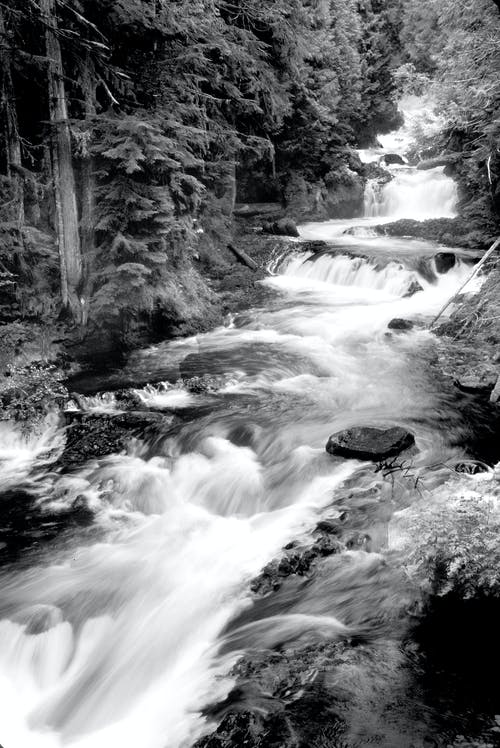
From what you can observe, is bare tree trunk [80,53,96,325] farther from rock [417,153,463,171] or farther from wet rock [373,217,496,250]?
rock [417,153,463,171]

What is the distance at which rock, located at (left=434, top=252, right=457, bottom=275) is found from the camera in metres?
14.2

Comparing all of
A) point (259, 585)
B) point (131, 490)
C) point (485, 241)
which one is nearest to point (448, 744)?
point (259, 585)

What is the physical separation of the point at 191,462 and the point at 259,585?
108 inches

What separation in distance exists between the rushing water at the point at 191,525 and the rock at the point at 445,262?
3497 mm

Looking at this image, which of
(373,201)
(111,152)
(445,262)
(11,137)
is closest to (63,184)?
(11,137)

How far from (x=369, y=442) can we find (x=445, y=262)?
922 cm

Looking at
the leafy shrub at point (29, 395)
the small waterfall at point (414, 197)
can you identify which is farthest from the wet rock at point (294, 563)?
Answer: the small waterfall at point (414, 197)

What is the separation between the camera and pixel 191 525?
631 centimetres

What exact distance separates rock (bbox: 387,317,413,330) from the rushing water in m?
0.21

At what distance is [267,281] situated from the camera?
1525cm

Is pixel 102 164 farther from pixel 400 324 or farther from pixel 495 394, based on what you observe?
pixel 495 394

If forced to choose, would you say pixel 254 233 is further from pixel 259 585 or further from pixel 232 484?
pixel 259 585

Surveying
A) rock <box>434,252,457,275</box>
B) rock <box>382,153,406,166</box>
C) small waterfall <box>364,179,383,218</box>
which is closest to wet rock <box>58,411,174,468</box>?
rock <box>434,252,457,275</box>

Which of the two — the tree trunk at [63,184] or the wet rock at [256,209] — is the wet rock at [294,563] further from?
the wet rock at [256,209]
